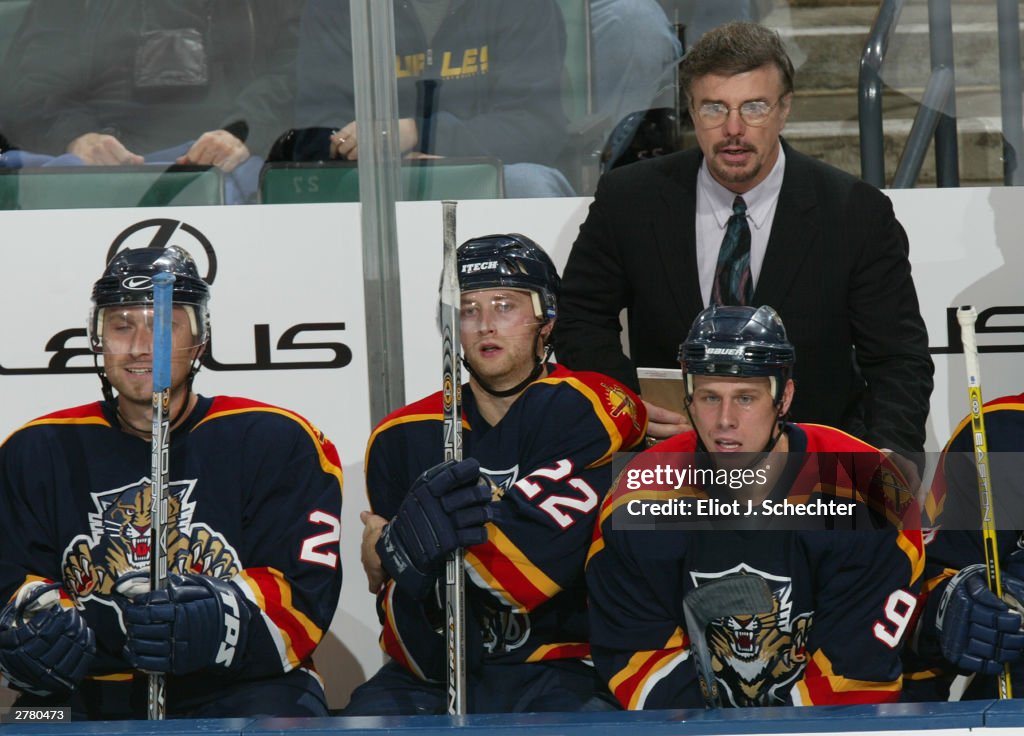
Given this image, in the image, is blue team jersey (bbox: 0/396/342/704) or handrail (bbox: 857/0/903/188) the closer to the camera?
blue team jersey (bbox: 0/396/342/704)

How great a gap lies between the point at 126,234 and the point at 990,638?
207 centimetres

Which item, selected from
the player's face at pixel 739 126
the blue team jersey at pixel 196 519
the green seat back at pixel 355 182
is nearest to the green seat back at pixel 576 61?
the green seat back at pixel 355 182

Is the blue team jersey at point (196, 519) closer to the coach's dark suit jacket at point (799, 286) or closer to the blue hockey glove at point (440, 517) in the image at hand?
the blue hockey glove at point (440, 517)

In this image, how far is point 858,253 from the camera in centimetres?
287

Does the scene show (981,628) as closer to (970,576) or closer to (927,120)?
(970,576)

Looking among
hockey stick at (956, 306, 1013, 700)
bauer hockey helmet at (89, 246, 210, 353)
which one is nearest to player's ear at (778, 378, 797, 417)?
hockey stick at (956, 306, 1013, 700)

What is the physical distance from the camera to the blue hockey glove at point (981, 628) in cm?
228

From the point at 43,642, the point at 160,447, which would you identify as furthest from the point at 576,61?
the point at 43,642

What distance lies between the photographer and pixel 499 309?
8.76 ft

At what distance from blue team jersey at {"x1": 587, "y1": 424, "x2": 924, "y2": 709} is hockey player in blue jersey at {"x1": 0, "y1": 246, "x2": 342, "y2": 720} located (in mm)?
552

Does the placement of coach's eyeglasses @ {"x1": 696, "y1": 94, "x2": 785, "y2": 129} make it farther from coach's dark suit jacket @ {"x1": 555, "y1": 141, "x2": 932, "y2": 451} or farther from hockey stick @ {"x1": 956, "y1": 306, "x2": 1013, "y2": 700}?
hockey stick @ {"x1": 956, "y1": 306, "x2": 1013, "y2": 700}

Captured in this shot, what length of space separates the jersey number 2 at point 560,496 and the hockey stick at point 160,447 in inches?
25.0

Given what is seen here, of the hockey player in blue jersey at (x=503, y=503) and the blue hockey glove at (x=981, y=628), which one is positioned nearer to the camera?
the blue hockey glove at (x=981, y=628)

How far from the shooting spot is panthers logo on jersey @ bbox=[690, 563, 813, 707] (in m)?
2.32
